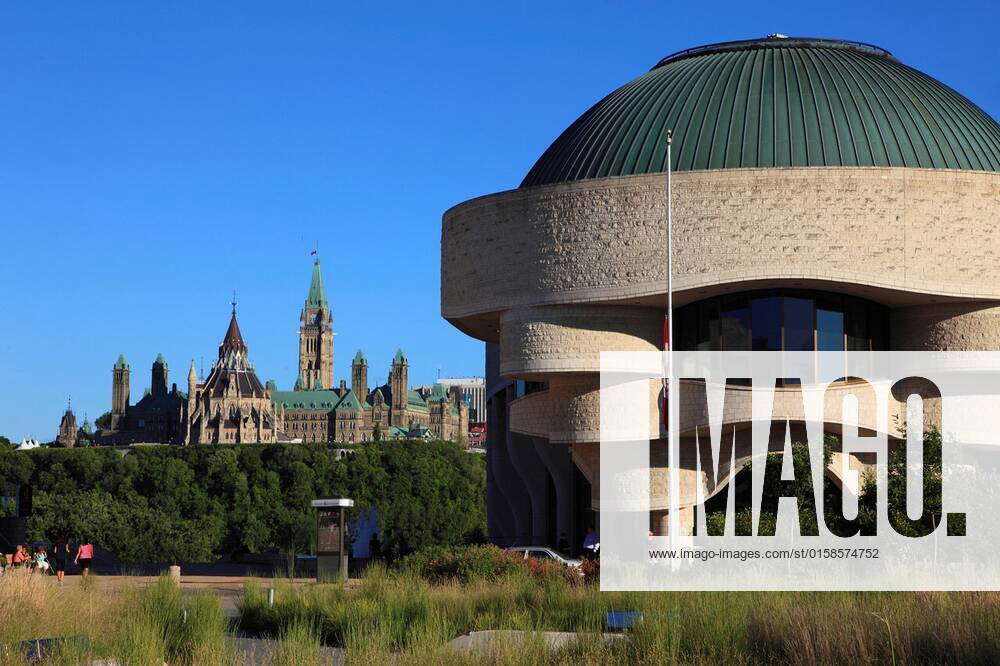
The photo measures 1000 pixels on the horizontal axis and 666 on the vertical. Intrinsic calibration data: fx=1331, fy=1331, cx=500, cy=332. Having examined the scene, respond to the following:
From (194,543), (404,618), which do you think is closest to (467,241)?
(404,618)

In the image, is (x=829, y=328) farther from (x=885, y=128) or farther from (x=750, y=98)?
(x=750, y=98)

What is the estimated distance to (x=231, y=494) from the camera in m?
112

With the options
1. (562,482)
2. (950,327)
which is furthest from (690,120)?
(562,482)

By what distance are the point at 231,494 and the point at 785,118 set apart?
81534 mm

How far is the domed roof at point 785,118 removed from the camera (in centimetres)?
3800

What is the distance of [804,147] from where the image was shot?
37781mm

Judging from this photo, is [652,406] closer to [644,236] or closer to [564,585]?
[644,236]

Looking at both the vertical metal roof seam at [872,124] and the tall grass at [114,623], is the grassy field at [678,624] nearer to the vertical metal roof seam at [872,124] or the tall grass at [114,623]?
the tall grass at [114,623]

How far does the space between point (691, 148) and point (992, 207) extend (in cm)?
848

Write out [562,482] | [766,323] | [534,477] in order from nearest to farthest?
[766,323] → [562,482] → [534,477]

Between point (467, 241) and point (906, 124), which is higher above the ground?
point (906, 124)

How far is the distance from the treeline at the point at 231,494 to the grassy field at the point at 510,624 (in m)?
68.5

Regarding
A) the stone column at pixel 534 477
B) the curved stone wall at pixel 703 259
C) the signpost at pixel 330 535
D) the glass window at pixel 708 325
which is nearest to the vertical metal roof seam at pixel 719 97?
the curved stone wall at pixel 703 259

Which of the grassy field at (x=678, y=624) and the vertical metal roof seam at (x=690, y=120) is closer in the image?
the grassy field at (x=678, y=624)
